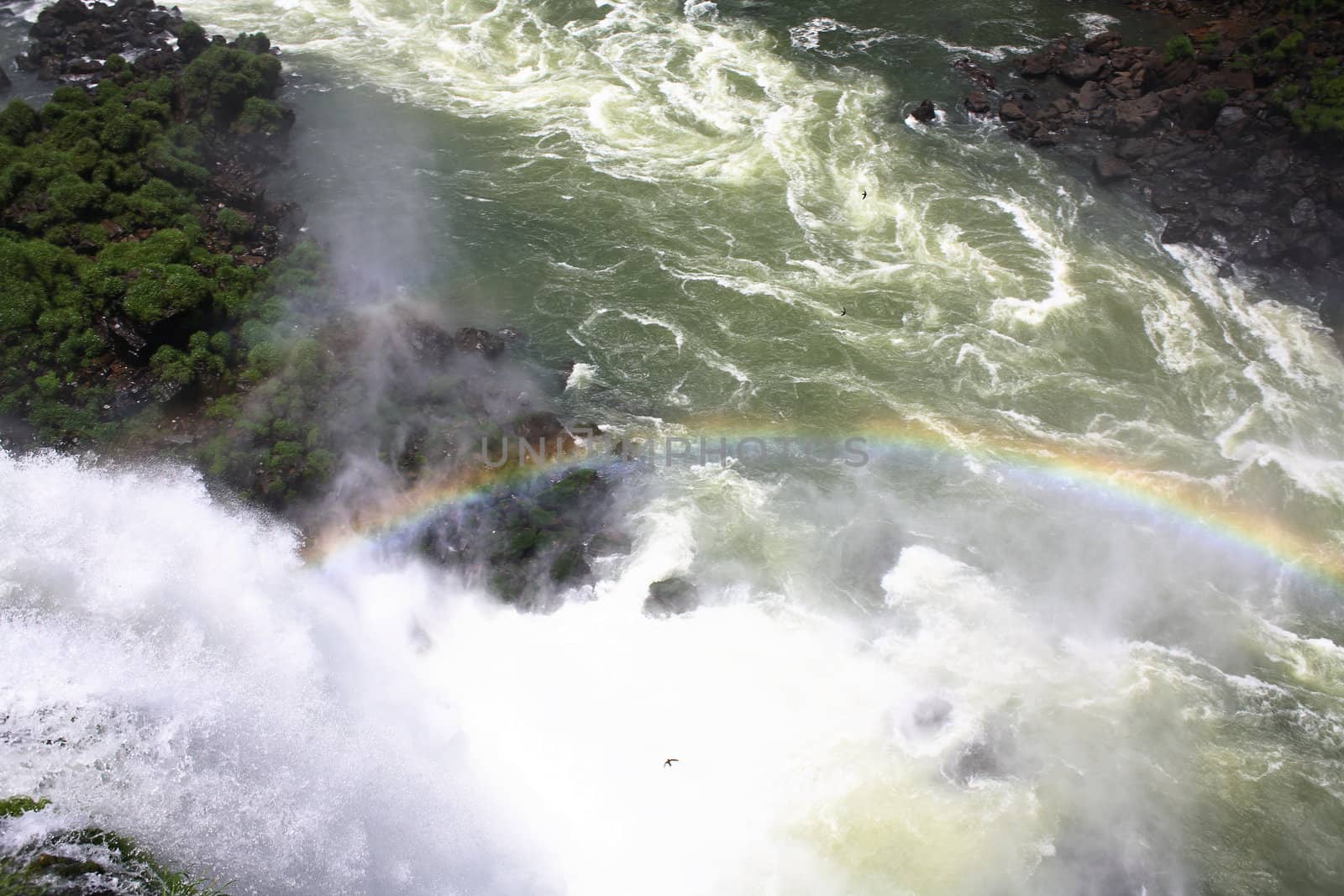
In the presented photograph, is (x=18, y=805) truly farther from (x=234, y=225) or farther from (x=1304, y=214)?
(x=1304, y=214)

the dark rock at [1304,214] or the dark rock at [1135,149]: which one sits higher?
the dark rock at [1135,149]

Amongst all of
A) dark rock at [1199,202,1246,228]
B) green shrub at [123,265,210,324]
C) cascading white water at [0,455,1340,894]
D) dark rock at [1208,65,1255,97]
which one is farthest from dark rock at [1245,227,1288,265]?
green shrub at [123,265,210,324]

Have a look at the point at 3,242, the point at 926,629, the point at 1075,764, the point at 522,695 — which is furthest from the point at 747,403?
the point at 3,242

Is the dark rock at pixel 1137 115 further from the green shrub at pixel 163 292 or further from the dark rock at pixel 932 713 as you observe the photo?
the green shrub at pixel 163 292

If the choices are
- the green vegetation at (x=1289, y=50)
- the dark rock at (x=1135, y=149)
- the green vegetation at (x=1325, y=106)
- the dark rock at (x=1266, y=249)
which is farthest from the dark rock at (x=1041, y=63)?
the dark rock at (x=1266, y=249)

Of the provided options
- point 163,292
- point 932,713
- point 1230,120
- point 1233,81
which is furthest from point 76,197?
point 1233,81

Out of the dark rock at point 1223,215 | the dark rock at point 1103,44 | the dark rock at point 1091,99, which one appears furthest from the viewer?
the dark rock at point 1103,44

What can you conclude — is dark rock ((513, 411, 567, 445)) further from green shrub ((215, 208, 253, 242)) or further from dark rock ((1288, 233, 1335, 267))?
dark rock ((1288, 233, 1335, 267))

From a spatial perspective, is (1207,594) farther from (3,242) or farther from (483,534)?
(3,242)
